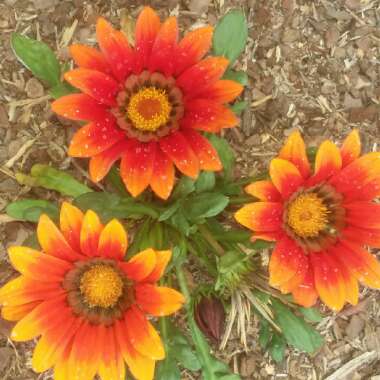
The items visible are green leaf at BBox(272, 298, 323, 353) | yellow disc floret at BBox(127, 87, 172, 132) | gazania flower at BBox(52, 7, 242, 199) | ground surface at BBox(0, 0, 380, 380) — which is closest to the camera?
gazania flower at BBox(52, 7, 242, 199)

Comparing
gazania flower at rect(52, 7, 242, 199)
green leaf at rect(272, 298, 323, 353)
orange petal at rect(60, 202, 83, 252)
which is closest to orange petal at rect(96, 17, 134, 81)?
gazania flower at rect(52, 7, 242, 199)

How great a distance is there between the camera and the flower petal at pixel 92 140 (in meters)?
1.41

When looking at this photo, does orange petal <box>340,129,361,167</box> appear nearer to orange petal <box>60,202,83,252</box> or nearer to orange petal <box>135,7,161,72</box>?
orange petal <box>135,7,161,72</box>

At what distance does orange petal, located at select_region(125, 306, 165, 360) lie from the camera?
4.41ft

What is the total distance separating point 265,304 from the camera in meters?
1.86

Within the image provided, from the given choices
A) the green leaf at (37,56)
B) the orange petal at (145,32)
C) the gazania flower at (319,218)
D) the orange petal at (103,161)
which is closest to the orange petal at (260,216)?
the gazania flower at (319,218)

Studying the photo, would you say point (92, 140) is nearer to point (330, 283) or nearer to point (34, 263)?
point (34, 263)

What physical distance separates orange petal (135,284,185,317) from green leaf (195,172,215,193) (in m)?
0.44

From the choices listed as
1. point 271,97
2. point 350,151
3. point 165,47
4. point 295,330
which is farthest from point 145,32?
point 295,330

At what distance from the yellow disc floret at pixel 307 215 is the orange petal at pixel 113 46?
506mm

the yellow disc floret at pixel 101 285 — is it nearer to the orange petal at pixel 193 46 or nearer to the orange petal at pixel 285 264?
the orange petal at pixel 285 264

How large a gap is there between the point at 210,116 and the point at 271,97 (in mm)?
740

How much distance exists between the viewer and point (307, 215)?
150cm

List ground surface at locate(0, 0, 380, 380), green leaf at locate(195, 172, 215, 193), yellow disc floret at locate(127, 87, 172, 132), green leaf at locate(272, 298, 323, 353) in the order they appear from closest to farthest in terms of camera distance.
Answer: yellow disc floret at locate(127, 87, 172, 132)
green leaf at locate(195, 172, 215, 193)
green leaf at locate(272, 298, 323, 353)
ground surface at locate(0, 0, 380, 380)
